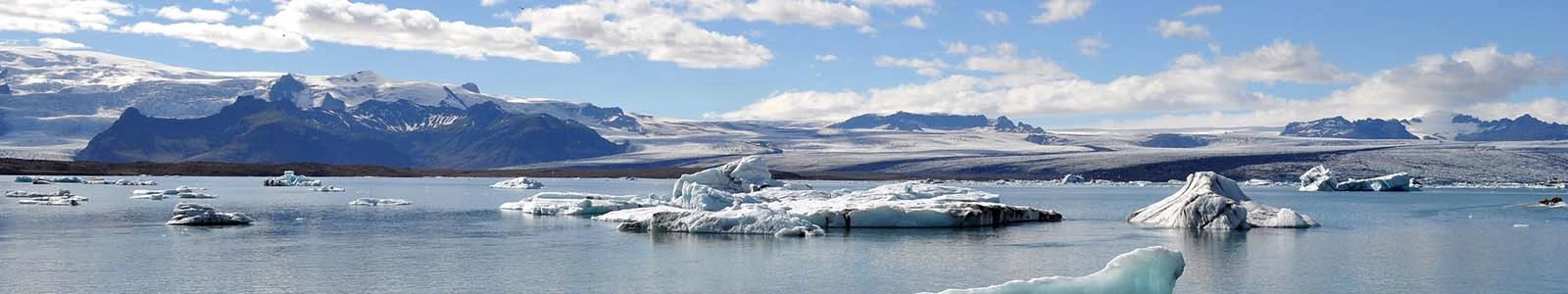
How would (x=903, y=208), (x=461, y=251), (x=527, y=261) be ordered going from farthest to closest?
(x=903, y=208)
(x=461, y=251)
(x=527, y=261)

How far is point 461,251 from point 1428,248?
2123cm

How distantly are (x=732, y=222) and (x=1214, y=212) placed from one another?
13.5 metres

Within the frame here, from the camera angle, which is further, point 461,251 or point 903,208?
point 903,208

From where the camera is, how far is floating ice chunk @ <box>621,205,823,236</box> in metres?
31.7

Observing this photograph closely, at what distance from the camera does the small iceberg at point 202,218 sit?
35.3 metres

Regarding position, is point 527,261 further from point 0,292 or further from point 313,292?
point 0,292

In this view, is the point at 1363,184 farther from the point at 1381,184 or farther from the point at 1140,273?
the point at 1140,273

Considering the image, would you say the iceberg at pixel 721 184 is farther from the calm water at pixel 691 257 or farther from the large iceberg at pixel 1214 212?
the large iceberg at pixel 1214 212

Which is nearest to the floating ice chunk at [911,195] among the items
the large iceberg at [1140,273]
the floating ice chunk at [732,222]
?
the floating ice chunk at [732,222]

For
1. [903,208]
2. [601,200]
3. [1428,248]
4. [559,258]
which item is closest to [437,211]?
[601,200]

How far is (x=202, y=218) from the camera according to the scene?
35312 mm

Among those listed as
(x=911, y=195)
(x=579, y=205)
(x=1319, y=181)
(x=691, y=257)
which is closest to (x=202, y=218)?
(x=579, y=205)

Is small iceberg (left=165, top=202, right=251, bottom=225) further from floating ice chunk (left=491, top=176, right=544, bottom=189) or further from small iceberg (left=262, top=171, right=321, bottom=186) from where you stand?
floating ice chunk (left=491, top=176, right=544, bottom=189)

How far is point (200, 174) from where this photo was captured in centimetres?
13088
